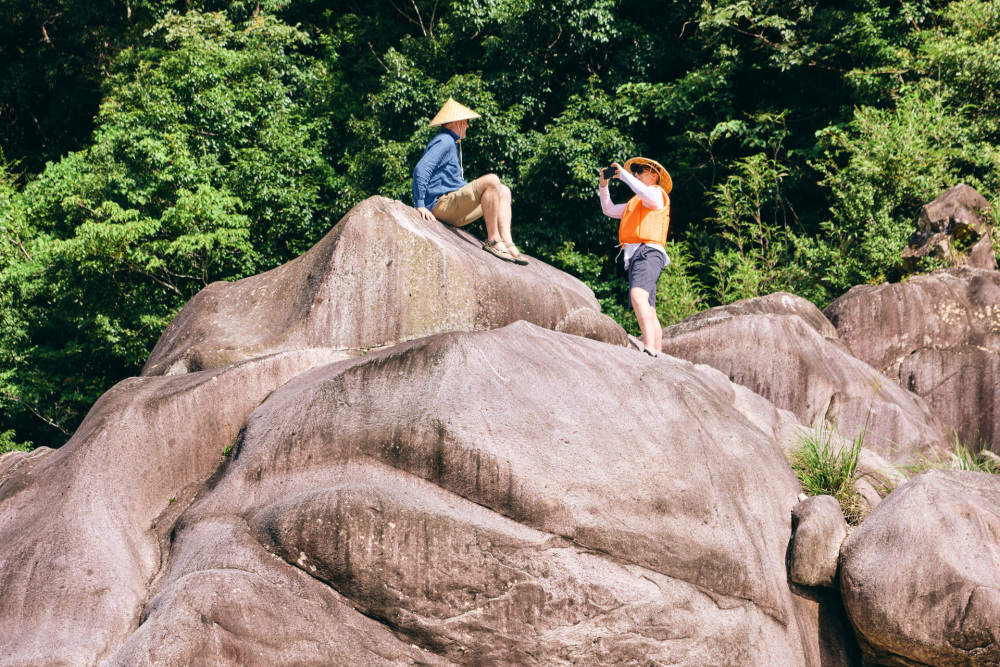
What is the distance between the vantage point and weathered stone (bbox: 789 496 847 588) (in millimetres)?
5629

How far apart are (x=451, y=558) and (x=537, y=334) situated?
6.17ft

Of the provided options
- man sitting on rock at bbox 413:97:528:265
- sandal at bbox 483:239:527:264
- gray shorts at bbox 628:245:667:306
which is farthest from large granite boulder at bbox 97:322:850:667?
man sitting on rock at bbox 413:97:528:265

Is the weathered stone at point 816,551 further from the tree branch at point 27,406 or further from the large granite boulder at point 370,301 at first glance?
the tree branch at point 27,406

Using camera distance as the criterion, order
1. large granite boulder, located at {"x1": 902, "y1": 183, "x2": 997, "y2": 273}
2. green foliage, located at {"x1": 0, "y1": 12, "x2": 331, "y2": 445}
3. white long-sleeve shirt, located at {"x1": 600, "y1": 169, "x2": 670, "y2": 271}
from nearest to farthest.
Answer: white long-sleeve shirt, located at {"x1": 600, "y1": 169, "x2": 670, "y2": 271}
large granite boulder, located at {"x1": 902, "y1": 183, "x2": 997, "y2": 273}
green foliage, located at {"x1": 0, "y1": 12, "x2": 331, "y2": 445}

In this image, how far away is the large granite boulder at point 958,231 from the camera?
1253 cm

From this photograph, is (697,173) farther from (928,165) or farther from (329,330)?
(329,330)

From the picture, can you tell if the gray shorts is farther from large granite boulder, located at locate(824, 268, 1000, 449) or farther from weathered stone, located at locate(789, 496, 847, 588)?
large granite boulder, located at locate(824, 268, 1000, 449)

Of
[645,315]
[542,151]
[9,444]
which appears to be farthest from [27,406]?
[645,315]

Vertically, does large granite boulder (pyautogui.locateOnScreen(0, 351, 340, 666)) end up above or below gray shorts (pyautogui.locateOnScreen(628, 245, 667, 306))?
below

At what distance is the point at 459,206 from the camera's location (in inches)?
330

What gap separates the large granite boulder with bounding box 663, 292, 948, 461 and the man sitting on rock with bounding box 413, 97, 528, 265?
276 cm

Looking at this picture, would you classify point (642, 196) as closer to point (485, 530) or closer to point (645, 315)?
point (645, 315)

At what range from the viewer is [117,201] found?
15.1 m

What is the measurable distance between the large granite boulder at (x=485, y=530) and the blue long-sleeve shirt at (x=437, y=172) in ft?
9.38
